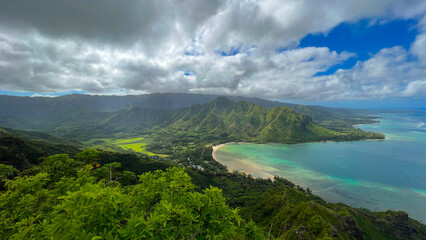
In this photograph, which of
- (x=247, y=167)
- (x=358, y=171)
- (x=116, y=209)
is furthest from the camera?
(x=247, y=167)

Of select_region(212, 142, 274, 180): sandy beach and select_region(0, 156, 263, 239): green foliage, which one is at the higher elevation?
select_region(0, 156, 263, 239): green foliage

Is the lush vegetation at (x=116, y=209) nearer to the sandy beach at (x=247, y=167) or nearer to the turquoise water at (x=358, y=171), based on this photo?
the turquoise water at (x=358, y=171)

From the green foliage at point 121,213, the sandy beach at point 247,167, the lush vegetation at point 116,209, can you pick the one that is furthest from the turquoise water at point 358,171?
the green foliage at point 121,213

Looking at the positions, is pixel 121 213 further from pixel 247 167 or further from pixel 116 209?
pixel 247 167

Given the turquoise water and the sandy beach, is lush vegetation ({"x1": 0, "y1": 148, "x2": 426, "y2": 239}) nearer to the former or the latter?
the turquoise water

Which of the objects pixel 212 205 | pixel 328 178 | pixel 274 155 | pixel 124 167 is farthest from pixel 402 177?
pixel 124 167

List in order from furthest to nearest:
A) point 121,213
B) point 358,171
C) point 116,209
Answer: point 358,171, point 121,213, point 116,209

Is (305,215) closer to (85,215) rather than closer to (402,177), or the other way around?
(85,215)

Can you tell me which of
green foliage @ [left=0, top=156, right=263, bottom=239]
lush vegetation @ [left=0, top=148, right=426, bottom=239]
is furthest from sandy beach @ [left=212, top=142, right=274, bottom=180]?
green foliage @ [left=0, top=156, right=263, bottom=239]

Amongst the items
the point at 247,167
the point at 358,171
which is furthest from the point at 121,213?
the point at 358,171
